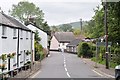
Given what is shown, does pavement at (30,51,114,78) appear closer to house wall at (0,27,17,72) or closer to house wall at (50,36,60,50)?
house wall at (0,27,17,72)

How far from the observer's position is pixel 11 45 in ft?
98.3

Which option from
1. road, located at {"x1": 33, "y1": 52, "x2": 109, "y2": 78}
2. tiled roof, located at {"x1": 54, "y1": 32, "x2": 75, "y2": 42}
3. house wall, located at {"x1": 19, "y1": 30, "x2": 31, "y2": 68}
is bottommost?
road, located at {"x1": 33, "y1": 52, "x2": 109, "y2": 78}

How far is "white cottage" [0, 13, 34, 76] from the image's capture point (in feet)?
84.8

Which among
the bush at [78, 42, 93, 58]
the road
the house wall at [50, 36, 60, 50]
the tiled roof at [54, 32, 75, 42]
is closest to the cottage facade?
the house wall at [50, 36, 60, 50]

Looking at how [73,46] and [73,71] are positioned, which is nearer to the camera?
[73,71]

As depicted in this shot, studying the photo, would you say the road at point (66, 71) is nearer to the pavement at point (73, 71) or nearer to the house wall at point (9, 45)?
the pavement at point (73, 71)

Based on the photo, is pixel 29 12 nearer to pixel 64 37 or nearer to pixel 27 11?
pixel 27 11

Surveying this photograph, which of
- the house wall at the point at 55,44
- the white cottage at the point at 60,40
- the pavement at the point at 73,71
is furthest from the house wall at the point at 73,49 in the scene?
the pavement at the point at 73,71

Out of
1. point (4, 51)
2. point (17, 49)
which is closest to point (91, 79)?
point (4, 51)

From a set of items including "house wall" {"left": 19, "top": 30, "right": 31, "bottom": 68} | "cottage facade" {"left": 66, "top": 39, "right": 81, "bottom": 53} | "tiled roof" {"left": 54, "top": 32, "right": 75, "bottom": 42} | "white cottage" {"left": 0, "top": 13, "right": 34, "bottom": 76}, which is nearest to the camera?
"white cottage" {"left": 0, "top": 13, "right": 34, "bottom": 76}

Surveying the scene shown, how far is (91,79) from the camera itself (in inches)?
981

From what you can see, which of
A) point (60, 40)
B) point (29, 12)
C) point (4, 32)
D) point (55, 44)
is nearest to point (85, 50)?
point (29, 12)

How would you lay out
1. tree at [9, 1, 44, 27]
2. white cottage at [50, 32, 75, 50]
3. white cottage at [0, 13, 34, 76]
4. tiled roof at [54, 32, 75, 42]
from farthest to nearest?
1. tiled roof at [54, 32, 75, 42]
2. white cottage at [50, 32, 75, 50]
3. tree at [9, 1, 44, 27]
4. white cottage at [0, 13, 34, 76]

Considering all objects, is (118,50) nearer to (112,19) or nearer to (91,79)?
(112,19)
